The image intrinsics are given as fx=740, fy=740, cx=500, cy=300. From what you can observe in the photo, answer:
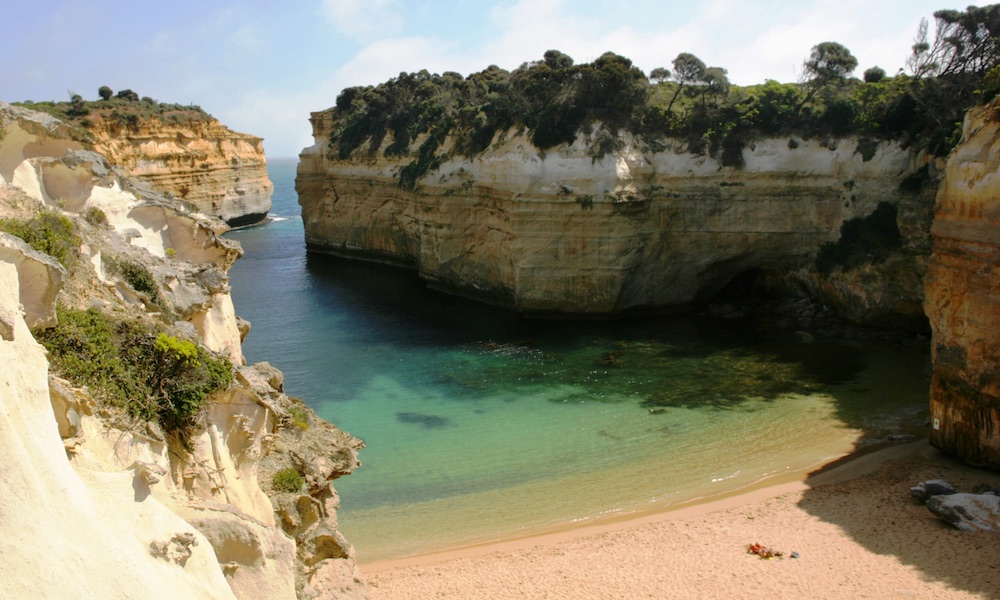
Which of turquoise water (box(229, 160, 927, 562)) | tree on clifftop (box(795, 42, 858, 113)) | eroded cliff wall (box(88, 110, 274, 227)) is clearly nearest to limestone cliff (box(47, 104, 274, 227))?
eroded cliff wall (box(88, 110, 274, 227))

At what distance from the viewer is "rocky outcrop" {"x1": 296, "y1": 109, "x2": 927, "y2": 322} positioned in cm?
2900

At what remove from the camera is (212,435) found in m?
8.87

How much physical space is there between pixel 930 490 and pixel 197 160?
2296 inches

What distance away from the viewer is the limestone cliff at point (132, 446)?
19.8 ft

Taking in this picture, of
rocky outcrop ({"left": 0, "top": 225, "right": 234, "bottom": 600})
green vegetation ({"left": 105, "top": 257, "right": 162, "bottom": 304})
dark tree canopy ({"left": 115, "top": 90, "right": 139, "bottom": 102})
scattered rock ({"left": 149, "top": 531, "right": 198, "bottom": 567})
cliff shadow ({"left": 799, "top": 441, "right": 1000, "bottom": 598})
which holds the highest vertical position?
dark tree canopy ({"left": 115, "top": 90, "right": 139, "bottom": 102})


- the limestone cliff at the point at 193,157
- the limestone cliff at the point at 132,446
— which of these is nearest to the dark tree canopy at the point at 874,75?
the limestone cliff at the point at 132,446

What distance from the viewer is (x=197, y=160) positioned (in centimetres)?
6053

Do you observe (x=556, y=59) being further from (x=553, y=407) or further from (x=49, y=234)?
(x=49, y=234)

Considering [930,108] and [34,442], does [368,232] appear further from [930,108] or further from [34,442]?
[34,442]

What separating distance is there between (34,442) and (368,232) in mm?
42882

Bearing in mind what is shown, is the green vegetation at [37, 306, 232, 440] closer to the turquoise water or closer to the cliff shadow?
the turquoise water

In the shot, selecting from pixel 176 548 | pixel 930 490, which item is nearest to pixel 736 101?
pixel 930 490

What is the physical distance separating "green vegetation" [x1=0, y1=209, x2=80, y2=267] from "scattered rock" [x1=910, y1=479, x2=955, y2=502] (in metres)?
16.2

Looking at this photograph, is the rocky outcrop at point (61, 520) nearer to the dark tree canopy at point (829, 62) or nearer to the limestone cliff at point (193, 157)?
the dark tree canopy at point (829, 62)
